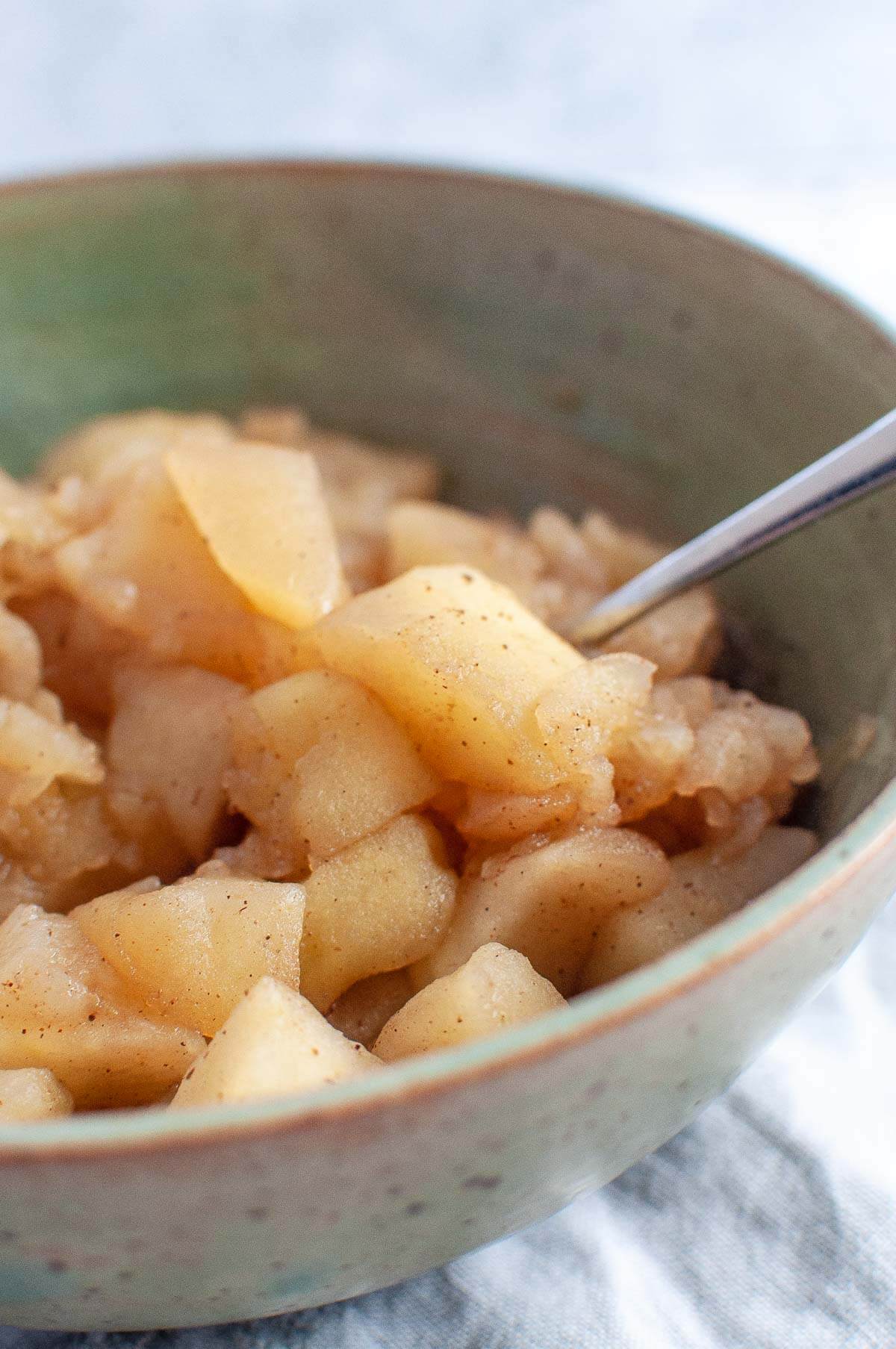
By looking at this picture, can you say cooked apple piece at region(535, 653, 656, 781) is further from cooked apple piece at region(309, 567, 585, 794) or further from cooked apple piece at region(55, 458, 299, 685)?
cooked apple piece at region(55, 458, 299, 685)

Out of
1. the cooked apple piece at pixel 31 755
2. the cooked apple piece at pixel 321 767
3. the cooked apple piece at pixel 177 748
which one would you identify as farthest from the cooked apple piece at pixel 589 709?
the cooked apple piece at pixel 31 755

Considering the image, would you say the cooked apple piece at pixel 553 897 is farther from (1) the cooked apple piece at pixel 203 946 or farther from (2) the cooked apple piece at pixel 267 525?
(2) the cooked apple piece at pixel 267 525

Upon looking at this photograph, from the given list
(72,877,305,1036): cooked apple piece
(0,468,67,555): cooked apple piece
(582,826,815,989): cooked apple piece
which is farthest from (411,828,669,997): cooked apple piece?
(0,468,67,555): cooked apple piece

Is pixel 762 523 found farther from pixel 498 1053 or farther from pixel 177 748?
pixel 498 1053

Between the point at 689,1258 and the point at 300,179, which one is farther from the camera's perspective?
the point at 300,179

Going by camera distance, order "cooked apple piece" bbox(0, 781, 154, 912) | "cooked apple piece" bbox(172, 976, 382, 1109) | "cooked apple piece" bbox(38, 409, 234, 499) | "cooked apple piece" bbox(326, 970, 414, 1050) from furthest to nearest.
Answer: "cooked apple piece" bbox(38, 409, 234, 499)
"cooked apple piece" bbox(0, 781, 154, 912)
"cooked apple piece" bbox(326, 970, 414, 1050)
"cooked apple piece" bbox(172, 976, 382, 1109)

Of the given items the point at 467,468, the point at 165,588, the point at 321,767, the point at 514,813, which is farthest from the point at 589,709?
the point at 467,468

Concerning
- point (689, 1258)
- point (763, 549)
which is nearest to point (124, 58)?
point (763, 549)

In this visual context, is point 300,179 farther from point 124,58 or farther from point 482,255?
point 124,58
